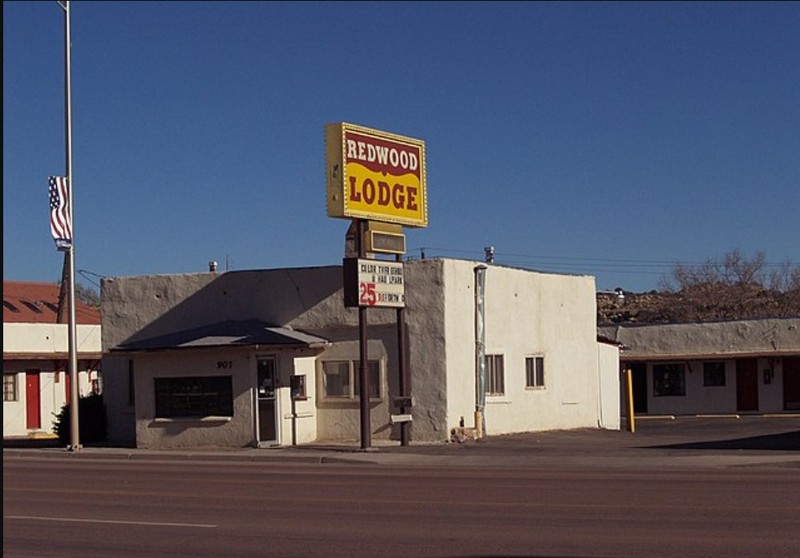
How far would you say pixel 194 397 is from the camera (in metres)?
32.6

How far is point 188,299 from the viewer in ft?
114

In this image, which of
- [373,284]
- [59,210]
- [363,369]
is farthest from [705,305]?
[59,210]

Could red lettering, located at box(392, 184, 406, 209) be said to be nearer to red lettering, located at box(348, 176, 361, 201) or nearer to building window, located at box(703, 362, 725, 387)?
red lettering, located at box(348, 176, 361, 201)

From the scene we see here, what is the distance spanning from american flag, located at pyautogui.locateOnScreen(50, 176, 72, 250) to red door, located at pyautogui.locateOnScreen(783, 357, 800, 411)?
3028 centimetres

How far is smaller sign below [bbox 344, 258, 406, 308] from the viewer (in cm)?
2852

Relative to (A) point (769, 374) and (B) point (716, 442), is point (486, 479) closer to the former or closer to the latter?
(B) point (716, 442)

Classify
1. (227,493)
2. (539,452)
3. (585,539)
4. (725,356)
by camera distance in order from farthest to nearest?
(725,356) < (539,452) < (227,493) < (585,539)

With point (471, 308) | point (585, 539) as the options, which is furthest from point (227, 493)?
point (471, 308)

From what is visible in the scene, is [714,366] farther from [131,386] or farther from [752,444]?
[131,386]

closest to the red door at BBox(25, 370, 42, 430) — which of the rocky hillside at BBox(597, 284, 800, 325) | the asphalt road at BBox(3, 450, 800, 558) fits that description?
the asphalt road at BBox(3, 450, 800, 558)

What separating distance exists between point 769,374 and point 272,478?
32.7 meters

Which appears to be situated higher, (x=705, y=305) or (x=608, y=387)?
(x=705, y=305)

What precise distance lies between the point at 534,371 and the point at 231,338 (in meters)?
9.25

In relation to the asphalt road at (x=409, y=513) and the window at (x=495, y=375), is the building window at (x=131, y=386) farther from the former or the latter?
the asphalt road at (x=409, y=513)
